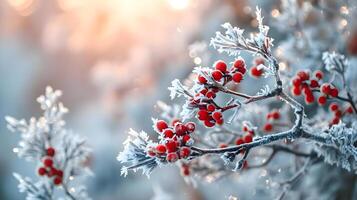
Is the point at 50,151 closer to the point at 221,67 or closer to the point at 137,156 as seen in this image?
the point at 137,156

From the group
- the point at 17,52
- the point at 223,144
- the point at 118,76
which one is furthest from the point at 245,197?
the point at 17,52

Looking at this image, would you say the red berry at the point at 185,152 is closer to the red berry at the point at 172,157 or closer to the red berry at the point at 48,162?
the red berry at the point at 172,157

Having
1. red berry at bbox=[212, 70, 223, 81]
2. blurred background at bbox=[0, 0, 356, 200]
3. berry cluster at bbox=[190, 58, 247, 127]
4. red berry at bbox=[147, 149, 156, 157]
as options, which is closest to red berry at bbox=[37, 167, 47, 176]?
blurred background at bbox=[0, 0, 356, 200]

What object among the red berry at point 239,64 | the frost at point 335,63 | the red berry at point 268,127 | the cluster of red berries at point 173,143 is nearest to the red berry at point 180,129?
the cluster of red berries at point 173,143

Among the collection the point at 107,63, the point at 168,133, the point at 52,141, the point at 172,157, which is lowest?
the point at 172,157

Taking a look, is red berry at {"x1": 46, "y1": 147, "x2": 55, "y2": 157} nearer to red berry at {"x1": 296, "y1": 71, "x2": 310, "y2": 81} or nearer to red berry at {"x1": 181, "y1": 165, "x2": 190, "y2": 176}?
red berry at {"x1": 181, "y1": 165, "x2": 190, "y2": 176}

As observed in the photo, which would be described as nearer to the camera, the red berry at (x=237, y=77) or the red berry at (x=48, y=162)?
the red berry at (x=237, y=77)

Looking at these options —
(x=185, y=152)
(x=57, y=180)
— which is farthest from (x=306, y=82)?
(x=57, y=180)
